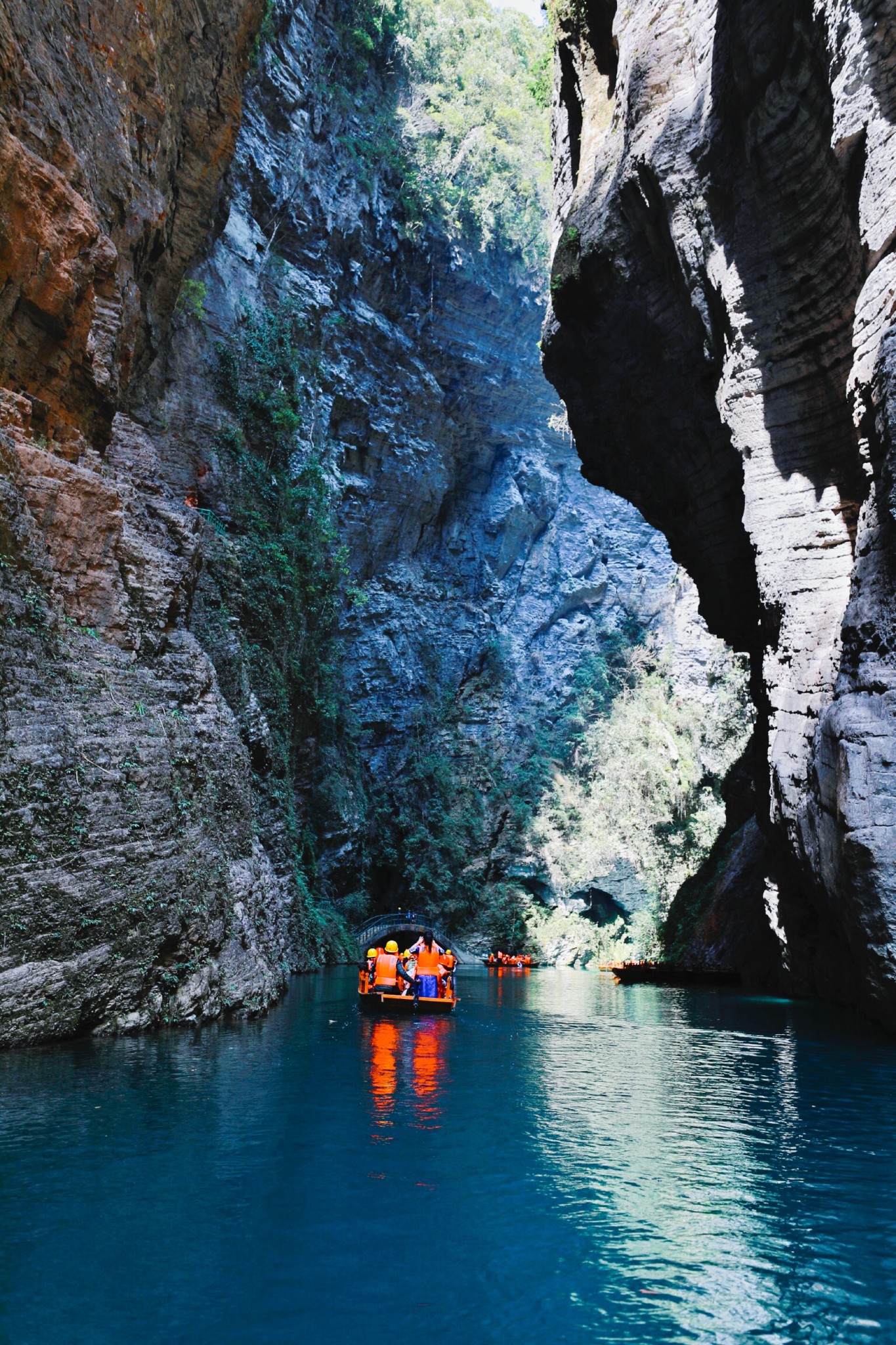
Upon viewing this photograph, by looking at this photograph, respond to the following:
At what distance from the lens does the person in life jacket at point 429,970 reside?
16484mm

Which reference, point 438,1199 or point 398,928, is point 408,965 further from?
point 398,928

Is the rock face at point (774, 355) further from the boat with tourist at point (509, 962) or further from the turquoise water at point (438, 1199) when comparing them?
the boat with tourist at point (509, 962)

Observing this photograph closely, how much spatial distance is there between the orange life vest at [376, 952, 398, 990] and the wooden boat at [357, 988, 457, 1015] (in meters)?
0.15

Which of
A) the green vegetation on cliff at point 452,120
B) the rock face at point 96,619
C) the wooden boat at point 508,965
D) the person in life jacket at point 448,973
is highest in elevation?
the green vegetation on cliff at point 452,120

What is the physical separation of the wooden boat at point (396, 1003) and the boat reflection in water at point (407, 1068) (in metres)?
0.47

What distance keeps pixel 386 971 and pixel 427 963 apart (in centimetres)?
98

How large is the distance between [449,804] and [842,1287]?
40.7 metres

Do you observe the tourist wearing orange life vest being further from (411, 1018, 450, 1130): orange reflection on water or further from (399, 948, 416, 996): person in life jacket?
(411, 1018, 450, 1130): orange reflection on water

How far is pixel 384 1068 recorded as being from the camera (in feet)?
33.4

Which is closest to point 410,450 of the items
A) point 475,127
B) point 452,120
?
point 452,120

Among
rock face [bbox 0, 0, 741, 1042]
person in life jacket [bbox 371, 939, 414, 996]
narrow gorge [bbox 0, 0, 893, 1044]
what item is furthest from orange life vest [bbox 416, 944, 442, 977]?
narrow gorge [bbox 0, 0, 893, 1044]

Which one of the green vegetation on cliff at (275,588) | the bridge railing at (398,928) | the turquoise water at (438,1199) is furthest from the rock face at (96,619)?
the bridge railing at (398,928)

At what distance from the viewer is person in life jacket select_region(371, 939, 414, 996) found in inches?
636

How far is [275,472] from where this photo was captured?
2652 centimetres
